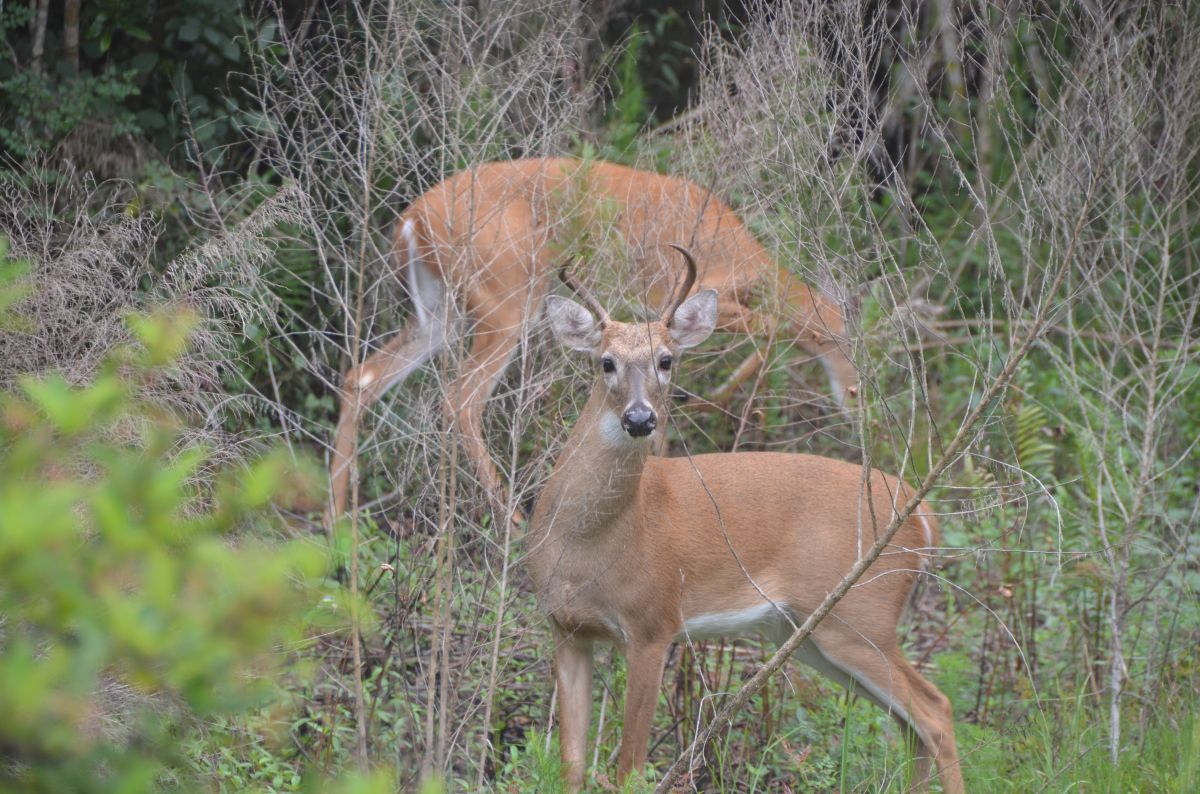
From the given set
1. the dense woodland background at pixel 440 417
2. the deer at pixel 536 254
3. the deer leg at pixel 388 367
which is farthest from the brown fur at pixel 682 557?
the deer leg at pixel 388 367

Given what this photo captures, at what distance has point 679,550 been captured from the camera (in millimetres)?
5164

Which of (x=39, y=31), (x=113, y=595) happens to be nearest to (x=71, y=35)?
(x=39, y=31)

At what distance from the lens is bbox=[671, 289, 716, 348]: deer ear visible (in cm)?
505

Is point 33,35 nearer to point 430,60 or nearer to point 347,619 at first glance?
point 430,60

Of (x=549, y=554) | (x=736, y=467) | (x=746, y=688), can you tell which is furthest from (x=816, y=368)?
Answer: (x=746, y=688)

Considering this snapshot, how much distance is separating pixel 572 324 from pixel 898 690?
1771mm

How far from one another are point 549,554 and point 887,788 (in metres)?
1.35

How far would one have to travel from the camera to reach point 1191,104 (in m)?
5.60

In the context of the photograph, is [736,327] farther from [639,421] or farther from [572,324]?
[639,421]

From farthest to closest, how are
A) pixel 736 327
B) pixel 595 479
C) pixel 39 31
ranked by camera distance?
pixel 39 31
pixel 736 327
pixel 595 479

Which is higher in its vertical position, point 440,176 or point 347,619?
point 440,176

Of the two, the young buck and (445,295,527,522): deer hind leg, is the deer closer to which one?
(445,295,527,522): deer hind leg

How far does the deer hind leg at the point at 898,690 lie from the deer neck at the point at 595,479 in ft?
2.96

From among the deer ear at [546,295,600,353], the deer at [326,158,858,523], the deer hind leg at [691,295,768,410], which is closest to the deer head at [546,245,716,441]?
the deer ear at [546,295,600,353]
